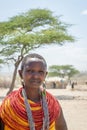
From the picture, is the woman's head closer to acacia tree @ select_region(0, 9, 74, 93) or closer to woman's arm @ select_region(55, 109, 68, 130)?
woman's arm @ select_region(55, 109, 68, 130)

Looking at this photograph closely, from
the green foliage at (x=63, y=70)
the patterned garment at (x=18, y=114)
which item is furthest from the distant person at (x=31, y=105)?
the green foliage at (x=63, y=70)

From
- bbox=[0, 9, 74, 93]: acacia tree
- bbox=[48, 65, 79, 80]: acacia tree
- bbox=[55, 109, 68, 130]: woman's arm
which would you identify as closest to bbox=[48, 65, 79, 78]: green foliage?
bbox=[48, 65, 79, 80]: acacia tree

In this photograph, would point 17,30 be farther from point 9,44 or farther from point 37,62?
point 37,62

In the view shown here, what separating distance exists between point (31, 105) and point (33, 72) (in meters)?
0.24

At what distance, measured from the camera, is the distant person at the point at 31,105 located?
2.69 m

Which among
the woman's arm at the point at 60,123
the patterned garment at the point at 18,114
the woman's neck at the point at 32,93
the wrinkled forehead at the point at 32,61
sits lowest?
the woman's arm at the point at 60,123

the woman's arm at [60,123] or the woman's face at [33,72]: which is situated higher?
the woman's face at [33,72]

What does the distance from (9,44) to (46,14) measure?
3300 mm

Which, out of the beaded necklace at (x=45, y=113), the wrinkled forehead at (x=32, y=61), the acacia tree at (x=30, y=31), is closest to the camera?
the beaded necklace at (x=45, y=113)

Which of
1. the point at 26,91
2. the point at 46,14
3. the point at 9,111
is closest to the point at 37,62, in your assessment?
the point at 26,91

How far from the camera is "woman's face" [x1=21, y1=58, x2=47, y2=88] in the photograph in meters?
2.77

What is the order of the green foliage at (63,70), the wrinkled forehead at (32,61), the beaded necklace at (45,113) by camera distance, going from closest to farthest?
1. the beaded necklace at (45,113)
2. the wrinkled forehead at (32,61)
3. the green foliage at (63,70)

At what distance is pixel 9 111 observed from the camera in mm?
2711

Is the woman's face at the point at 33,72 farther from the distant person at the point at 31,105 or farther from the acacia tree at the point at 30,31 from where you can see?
the acacia tree at the point at 30,31
